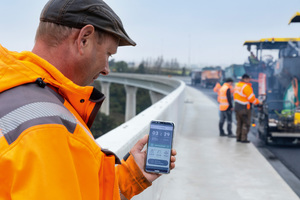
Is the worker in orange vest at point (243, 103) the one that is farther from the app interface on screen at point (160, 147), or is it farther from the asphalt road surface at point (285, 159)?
the app interface on screen at point (160, 147)

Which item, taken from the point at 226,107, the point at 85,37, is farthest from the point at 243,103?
the point at 85,37

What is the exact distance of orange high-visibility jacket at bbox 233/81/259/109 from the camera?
1213 centimetres

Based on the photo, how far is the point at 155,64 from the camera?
450 feet

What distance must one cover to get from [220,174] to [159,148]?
5941 mm

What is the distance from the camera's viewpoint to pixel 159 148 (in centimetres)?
270

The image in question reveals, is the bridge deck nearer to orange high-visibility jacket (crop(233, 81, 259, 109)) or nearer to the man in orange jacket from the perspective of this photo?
orange high-visibility jacket (crop(233, 81, 259, 109))

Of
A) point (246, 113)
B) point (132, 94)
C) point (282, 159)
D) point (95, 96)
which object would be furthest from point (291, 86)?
point (132, 94)

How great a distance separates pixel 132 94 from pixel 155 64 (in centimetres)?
6729

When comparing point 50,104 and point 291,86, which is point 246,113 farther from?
point 50,104

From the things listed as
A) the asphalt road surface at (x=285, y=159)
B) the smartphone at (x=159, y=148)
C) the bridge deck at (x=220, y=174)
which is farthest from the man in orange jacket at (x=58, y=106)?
the asphalt road surface at (x=285, y=159)

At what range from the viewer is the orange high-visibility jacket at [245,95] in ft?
39.8

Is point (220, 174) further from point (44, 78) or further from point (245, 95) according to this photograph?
point (44, 78)

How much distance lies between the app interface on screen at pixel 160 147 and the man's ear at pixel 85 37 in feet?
3.22

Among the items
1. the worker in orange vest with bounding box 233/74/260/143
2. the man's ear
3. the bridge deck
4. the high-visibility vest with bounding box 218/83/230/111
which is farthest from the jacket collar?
the high-visibility vest with bounding box 218/83/230/111
